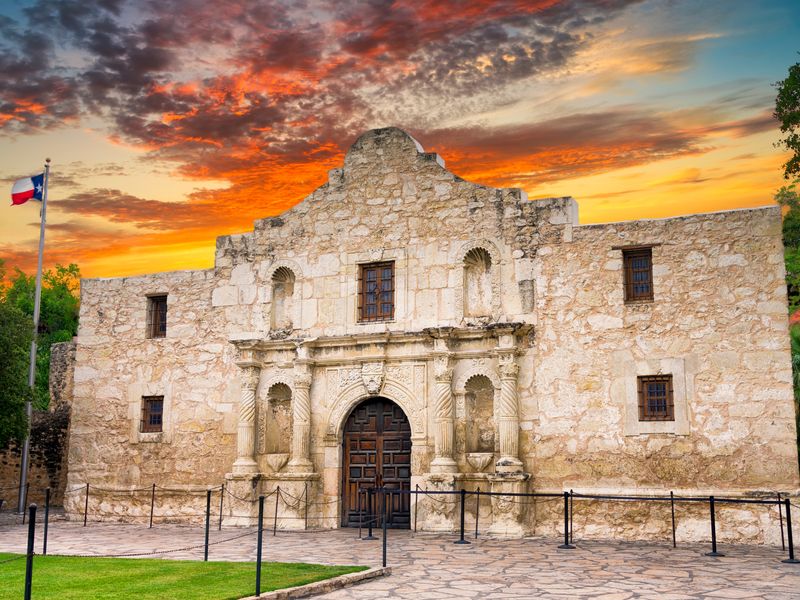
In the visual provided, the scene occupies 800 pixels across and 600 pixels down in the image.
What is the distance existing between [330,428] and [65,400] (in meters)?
15.0

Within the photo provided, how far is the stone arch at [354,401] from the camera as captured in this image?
18.2 metres

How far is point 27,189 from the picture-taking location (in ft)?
78.7

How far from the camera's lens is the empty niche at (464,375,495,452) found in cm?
1762

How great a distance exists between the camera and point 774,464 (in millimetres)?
15250

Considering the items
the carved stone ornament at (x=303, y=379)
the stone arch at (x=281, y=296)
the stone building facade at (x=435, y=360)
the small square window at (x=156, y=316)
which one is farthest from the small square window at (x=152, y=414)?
the carved stone ornament at (x=303, y=379)

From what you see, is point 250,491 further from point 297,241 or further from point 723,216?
point 723,216

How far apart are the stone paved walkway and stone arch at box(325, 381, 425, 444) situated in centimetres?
217

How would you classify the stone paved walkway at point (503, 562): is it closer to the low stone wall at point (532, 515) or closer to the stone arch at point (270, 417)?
the low stone wall at point (532, 515)

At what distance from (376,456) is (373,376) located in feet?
5.51

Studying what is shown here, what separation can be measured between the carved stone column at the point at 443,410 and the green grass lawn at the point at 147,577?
578 cm

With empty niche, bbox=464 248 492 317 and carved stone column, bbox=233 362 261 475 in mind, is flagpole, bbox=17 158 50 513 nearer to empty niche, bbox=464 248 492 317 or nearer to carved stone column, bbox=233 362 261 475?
carved stone column, bbox=233 362 261 475

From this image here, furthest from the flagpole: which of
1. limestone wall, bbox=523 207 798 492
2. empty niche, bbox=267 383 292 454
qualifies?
limestone wall, bbox=523 207 798 492

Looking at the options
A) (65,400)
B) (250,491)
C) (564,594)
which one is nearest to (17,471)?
(65,400)

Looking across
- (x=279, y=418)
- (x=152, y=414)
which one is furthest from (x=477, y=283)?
(x=152, y=414)
